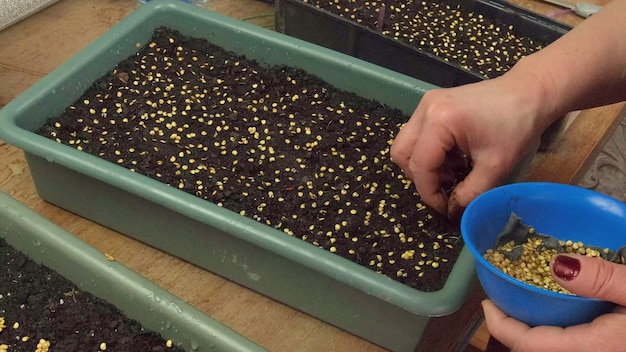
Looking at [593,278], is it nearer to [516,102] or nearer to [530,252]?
[530,252]

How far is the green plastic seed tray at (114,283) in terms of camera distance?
2.53 ft

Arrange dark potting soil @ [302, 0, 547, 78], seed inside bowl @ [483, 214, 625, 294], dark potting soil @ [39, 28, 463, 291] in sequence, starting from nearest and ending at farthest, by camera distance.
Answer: seed inside bowl @ [483, 214, 625, 294]
dark potting soil @ [39, 28, 463, 291]
dark potting soil @ [302, 0, 547, 78]

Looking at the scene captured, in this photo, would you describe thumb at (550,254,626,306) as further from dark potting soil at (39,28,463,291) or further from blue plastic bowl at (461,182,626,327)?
dark potting soil at (39,28,463,291)

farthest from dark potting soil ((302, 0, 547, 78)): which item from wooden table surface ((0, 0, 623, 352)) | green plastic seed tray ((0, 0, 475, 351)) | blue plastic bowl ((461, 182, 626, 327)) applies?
blue plastic bowl ((461, 182, 626, 327))

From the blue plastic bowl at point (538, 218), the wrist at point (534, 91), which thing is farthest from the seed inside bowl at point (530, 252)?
the wrist at point (534, 91)

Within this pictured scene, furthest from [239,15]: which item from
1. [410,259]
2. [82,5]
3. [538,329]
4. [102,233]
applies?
[538,329]

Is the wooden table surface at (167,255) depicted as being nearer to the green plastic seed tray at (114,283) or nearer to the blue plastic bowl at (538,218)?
the green plastic seed tray at (114,283)

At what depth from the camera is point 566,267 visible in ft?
1.85

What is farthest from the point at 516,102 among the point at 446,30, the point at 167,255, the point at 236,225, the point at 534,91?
the point at 446,30

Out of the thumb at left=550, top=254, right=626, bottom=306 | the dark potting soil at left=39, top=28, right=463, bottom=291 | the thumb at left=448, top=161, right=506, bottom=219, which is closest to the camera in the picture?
the thumb at left=550, top=254, right=626, bottom=306

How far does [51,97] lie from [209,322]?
49 centimetres

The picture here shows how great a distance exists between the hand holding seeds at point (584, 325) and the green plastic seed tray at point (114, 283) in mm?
290

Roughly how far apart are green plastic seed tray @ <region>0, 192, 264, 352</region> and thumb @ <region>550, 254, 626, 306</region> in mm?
347

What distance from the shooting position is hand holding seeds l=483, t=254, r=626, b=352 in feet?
1.81
